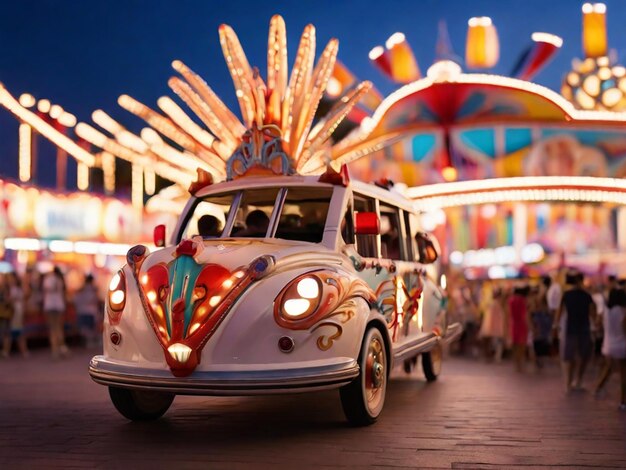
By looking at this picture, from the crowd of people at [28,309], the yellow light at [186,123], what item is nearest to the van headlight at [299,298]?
the crowd of people at [28,309]

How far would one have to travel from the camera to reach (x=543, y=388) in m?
10.4

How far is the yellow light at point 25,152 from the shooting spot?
31.6 m

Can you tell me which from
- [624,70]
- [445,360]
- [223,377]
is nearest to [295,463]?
[223,377]

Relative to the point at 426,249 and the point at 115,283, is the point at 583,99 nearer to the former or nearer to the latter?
the point at 426,249

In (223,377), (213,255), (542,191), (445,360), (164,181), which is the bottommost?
(445,360)

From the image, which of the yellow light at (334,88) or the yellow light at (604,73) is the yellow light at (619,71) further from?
the yellow light at (334,88)

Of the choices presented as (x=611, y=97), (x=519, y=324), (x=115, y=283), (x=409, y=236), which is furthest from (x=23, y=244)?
(x=611, y=97)

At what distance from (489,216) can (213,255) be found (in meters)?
23.3

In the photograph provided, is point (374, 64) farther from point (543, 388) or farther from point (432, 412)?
point (432, 412)

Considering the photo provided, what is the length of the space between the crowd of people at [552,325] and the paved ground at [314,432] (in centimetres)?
58

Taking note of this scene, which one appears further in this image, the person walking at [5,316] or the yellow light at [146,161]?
the yellow light at [146,161]

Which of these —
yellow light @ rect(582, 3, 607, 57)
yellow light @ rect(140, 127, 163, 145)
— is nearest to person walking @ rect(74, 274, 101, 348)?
yellow light @ rect(140, 127, 163, 145)

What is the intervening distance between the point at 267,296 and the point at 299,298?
0.77 feet

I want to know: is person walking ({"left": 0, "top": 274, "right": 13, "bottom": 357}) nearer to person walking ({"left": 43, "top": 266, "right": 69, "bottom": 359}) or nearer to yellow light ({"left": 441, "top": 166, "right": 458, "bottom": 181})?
person walking ({"left": 43, "top": 266, "right": 69, "bottom": 359})
